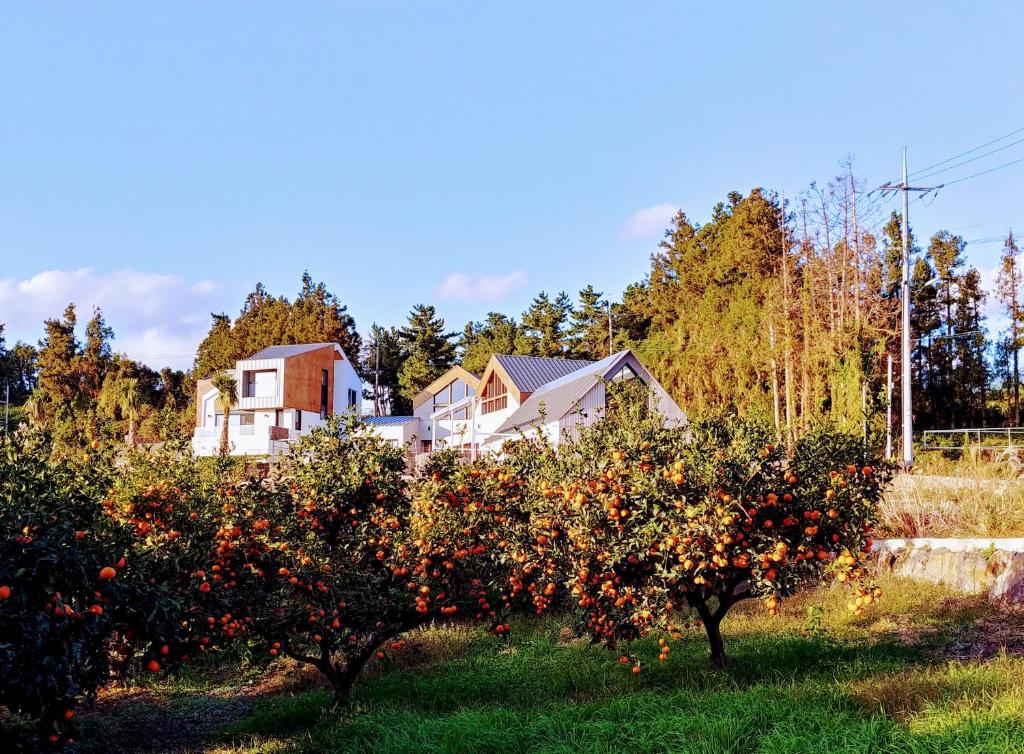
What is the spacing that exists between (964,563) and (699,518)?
617cm

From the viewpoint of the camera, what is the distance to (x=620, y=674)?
7.09 metres

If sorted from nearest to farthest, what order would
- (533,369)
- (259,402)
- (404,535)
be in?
(404,535)
(533,369)
(259,402)

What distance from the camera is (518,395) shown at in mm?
34906

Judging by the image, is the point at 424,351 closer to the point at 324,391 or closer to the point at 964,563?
the point at 324,391

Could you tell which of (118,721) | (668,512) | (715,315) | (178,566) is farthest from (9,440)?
(715,315)

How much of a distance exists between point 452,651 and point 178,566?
172 inches

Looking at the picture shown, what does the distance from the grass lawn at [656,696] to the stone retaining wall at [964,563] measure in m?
0.42

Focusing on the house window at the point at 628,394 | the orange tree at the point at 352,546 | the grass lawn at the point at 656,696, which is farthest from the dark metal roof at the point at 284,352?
the house window at the point at 628,394

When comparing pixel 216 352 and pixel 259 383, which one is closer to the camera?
pixel 259 383

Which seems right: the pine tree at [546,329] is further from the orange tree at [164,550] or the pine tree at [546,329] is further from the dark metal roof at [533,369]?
the orange tree at [164,550]

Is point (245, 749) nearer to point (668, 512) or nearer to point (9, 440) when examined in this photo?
point (9, 440)

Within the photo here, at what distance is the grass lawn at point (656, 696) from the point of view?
16.4 feet

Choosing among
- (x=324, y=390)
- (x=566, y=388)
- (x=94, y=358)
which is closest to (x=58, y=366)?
(x=94, y=358)

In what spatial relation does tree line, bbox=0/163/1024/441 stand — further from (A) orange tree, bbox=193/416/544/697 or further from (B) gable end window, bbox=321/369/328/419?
(B) gable end window, bbox=321/369/328/419
